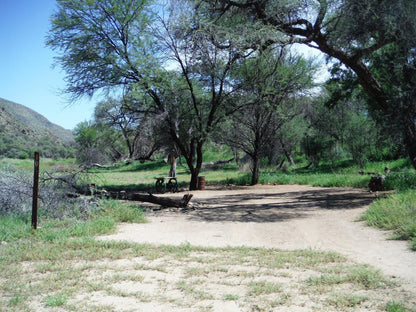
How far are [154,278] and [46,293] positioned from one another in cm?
135

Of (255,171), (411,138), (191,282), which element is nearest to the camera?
(191,282)

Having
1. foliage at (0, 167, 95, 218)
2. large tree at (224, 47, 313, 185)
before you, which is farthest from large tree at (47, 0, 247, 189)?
foliage at (0, 167, 95, 218)

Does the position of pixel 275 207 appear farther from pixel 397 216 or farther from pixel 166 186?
pixel 166 186

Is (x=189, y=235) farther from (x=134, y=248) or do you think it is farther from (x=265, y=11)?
(x=265, y=11)

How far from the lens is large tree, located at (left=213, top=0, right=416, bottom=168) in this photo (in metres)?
11.9

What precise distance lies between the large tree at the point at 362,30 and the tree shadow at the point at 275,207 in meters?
2.86

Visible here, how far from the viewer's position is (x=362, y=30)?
42.0ft

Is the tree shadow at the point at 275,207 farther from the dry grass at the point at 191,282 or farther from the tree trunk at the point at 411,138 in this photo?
the dry grass at the point at 191,282

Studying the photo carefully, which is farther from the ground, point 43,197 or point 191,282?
point 43,197

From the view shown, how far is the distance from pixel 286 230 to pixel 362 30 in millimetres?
7997

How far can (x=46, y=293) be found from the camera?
4.50 m

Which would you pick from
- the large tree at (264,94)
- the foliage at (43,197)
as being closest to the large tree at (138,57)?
the large tree at (264,94)

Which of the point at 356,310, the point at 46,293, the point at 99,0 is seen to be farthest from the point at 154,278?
the point at 99,0

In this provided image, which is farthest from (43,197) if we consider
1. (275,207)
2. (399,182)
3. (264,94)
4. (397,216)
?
(264,94)
